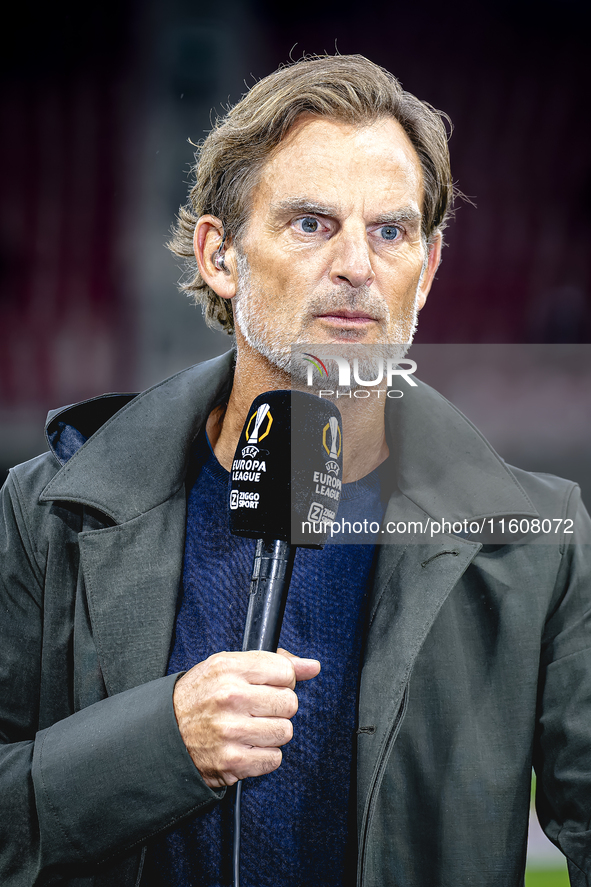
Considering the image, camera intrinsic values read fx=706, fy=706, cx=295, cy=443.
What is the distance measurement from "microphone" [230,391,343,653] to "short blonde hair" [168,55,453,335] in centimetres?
57

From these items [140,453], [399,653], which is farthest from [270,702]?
[140,453]

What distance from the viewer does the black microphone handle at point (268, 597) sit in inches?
31.8

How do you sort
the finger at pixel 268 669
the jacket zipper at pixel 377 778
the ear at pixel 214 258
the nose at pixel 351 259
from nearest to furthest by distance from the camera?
the finger at pixel 268 669
the jacket zipper at pixel 377 778
the nose at pixel 351 259
the ear at pixel 214 258

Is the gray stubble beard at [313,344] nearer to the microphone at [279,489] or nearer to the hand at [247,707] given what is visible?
the microphone at [279,489]

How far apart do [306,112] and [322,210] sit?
0.22 meters

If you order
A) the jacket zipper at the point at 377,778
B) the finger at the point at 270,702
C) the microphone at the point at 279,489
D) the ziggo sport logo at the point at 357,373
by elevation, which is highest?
the ziggo sport logo at the point at 357,373

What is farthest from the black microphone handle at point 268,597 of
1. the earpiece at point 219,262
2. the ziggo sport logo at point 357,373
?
the earpiece at point 219,262

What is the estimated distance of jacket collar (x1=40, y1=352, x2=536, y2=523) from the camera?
1185mm

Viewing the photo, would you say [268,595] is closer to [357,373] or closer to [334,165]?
[357,373]

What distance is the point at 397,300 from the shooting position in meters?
1.25

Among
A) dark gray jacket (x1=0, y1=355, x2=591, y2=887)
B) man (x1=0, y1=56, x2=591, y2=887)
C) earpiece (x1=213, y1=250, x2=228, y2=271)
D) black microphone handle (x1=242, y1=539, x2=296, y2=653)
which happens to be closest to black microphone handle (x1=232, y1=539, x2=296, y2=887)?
black microphone handle (x1=242, y1=539, x2=296, y2=653)

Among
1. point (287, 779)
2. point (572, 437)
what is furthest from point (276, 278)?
point (572, 437)

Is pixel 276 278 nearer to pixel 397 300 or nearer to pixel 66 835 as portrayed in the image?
pixel 397 300

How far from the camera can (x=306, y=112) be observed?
4.14 ft
